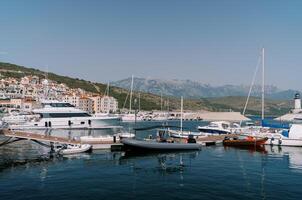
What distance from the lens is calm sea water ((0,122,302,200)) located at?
26.6 meters

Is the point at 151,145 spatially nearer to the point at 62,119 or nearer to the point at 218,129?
the point at 218,129

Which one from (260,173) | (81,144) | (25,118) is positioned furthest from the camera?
(25,118)

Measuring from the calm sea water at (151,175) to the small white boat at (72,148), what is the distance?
144 centimetres

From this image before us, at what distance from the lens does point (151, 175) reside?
111 ft

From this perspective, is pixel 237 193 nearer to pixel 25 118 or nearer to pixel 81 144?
pixel 81 144

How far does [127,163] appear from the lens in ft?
133

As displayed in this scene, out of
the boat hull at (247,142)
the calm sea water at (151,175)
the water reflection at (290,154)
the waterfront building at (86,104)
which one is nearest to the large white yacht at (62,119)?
the calm sea water at (151,175)

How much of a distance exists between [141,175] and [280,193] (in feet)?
43.2

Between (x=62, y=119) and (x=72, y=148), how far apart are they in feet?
166

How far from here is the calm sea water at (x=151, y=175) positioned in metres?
26.6

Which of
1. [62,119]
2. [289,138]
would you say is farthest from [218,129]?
[62,119]

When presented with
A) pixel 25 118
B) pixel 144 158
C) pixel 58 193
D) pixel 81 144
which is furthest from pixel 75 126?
pixel 58 193

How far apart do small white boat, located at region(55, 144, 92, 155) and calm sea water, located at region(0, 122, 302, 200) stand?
1.44 metres

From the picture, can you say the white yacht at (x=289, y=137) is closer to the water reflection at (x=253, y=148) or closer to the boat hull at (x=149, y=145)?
the water reflection at (x=253, y=148)
